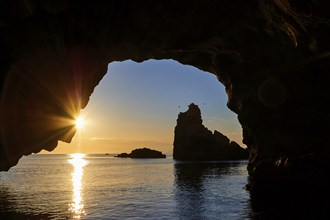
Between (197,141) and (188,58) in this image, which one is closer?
(188,58)

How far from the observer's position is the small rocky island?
13900cm

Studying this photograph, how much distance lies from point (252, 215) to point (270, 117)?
14272mm

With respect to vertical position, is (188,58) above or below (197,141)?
above

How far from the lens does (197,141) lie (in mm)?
139875

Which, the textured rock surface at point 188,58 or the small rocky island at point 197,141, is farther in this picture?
the small rocky island at point 197,141

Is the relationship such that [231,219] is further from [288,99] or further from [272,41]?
[272,41]

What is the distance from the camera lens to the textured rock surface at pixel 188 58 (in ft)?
67.7

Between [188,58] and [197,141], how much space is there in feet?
345

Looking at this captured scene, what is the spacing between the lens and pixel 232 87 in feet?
132

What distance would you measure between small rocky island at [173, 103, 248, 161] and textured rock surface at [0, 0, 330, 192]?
99513 mm

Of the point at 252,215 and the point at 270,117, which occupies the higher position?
the point at 270,117

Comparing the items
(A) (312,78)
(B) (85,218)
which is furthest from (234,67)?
(B) (85,218)

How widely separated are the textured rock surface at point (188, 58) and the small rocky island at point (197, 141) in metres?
99.5

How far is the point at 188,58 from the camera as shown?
1459 inches
